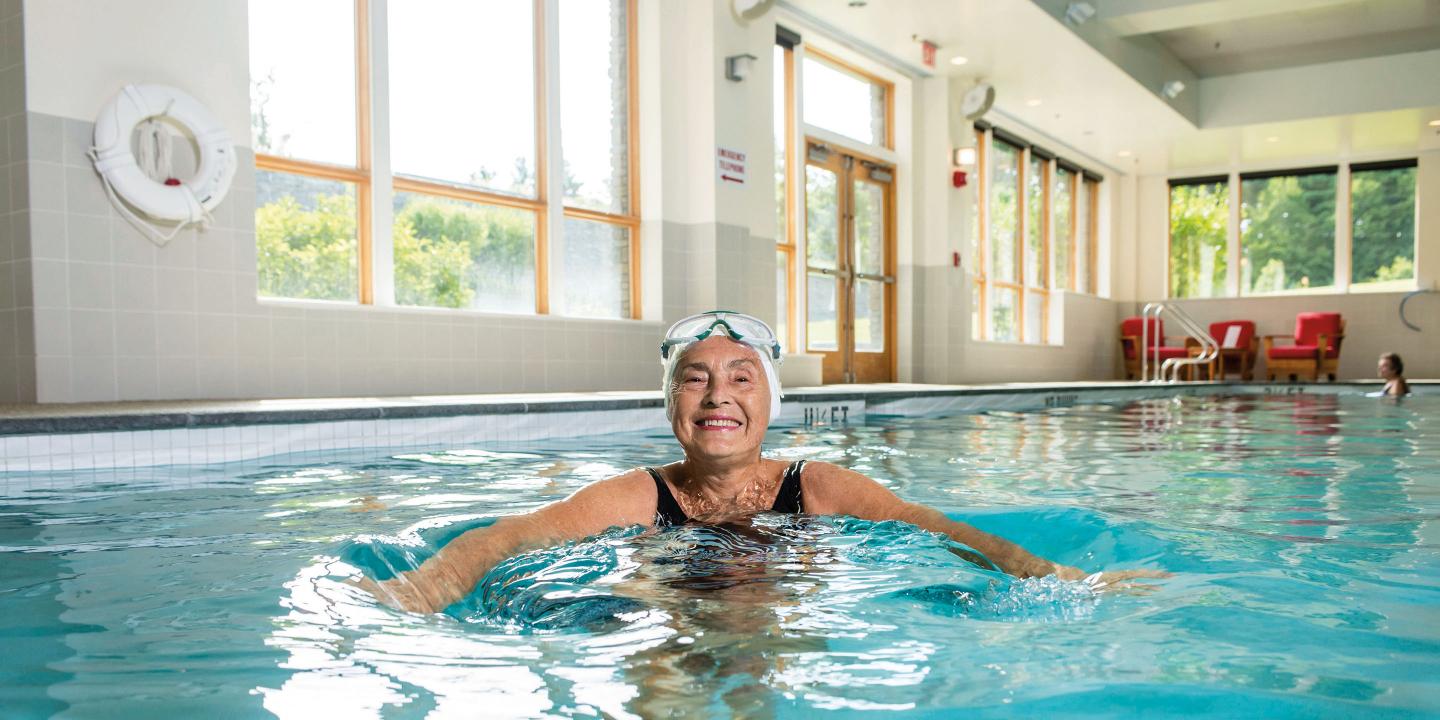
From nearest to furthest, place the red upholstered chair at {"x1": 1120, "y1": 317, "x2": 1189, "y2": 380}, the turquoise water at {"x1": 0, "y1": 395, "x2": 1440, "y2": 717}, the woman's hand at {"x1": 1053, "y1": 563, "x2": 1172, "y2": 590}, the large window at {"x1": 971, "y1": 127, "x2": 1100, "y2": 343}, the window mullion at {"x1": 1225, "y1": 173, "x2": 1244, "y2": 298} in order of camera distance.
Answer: the turquoise water at {"x1": 0, "y1": 395, "x2": 1440, "y2": 717} < the woman's hand at {"x1": 1053, "y1": 563, "x2": 1172, "y2": 590} < the large window at {"x1": 971, "y1": 127, "x2": 1100, "y2": 343} < the red upholstered chair at {"x1": 1120, "y1": 317, "x2": 1189, "y2": 380} < the window mullion at {"x1": 1225, "y1": 173, "x2": 1244, "y2": 298}

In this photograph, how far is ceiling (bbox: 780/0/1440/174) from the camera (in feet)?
32.1

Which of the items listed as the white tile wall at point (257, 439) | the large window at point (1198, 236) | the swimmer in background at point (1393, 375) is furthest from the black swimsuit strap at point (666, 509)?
the large window at point (1198, 236)

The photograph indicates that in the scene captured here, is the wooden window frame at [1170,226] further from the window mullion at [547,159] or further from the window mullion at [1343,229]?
the window mullion at [547,159]

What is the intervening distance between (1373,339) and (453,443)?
1510 cm

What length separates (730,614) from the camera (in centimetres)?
170

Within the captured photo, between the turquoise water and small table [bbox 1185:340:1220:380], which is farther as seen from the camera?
small table [bbox 1185:340:1220:380]

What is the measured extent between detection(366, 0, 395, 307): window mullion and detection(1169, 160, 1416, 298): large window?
548 inches

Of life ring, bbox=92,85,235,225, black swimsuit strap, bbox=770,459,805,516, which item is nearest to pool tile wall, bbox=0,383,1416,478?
life ring, bbox=92,85,235,225

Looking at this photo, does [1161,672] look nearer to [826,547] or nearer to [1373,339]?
[826,547]

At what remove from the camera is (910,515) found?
91.4 inches

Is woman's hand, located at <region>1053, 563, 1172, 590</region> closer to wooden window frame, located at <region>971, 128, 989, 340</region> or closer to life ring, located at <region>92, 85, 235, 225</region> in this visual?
life ring, located at <region>92, 85, 235, 225</region>

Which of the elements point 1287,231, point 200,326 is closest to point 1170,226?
point 1287,231

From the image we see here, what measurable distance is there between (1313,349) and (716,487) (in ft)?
47.1

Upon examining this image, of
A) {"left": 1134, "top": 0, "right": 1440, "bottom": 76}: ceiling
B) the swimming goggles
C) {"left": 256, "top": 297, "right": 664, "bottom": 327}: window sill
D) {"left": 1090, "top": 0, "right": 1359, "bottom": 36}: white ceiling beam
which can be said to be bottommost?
the swimming goggles
